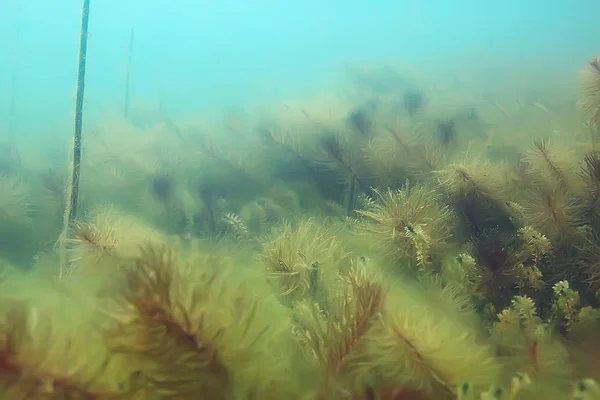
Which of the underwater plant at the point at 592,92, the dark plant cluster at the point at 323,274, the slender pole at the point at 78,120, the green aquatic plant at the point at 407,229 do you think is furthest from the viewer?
the underwater plant at the point at 592,92

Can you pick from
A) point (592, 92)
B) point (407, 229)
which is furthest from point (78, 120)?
point (592, 92)

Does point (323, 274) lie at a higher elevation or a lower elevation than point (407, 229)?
lower

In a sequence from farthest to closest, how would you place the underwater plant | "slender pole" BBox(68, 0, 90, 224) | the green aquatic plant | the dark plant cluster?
the underwater plant, "slender pole" BBox(68, 0, 90, 224), the green aquatic plant, the dark plant cluster

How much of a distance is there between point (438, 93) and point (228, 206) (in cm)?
333

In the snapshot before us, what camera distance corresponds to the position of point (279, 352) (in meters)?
1.07

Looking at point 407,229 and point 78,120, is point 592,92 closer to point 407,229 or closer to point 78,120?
point 407,229

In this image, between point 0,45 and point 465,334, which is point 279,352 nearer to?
point 465,334

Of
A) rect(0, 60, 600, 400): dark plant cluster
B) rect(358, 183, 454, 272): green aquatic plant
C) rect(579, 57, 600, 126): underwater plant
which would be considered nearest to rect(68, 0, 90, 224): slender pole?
rect(0, 60, 600, 400): dark plant cluster

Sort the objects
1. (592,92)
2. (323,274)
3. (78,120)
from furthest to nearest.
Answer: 1. (592,92)
2. (78,120)
3. (323,274)

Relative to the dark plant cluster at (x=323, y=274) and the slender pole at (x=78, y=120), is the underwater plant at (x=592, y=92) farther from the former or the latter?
the slender pole at (x=78, y=120)

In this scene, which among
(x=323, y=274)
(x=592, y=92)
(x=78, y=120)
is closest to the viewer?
(x=323, y=274)

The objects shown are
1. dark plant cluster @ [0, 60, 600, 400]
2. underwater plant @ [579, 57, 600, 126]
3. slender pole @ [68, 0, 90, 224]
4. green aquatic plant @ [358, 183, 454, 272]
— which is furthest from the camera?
underwater plant @ [579, 57, 600, 126]

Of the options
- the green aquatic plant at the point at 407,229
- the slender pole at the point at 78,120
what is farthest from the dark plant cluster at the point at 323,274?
the slender pole at the point at 78,120

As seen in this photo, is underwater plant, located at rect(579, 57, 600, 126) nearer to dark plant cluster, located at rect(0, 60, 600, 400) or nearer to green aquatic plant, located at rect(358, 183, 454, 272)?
dark plant cluster, located at rect(0, 60, 600, 400)
